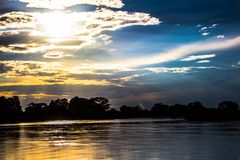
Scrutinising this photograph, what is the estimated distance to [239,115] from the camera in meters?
184

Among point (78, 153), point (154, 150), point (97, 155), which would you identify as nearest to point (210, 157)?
point (154, 150)

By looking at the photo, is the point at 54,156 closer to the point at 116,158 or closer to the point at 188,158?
Result: the point at 116,158

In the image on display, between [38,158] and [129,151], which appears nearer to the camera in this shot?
[38,158]

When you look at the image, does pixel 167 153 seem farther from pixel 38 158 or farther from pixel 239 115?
pixel 239 115

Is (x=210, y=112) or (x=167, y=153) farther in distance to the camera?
(x=210, y=112)

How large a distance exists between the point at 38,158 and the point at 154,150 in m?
11.4

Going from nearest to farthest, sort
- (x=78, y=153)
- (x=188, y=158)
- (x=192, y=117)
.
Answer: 1. (x=188, y=158)
2. (x=78, y=153)
3. (x=192, y=117)

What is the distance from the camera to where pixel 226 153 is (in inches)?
1517

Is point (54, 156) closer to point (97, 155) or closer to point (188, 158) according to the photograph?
point (97, 155)

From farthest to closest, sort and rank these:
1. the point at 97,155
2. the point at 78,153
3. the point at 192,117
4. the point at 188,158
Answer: the point at 192,117
the point at 78,153
the point at 97,155
the point at 188,158

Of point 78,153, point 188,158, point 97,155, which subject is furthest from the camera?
point 78,153

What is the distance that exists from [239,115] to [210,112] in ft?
41.1

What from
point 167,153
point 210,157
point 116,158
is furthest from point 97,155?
point 210,157

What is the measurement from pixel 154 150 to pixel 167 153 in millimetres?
3007
